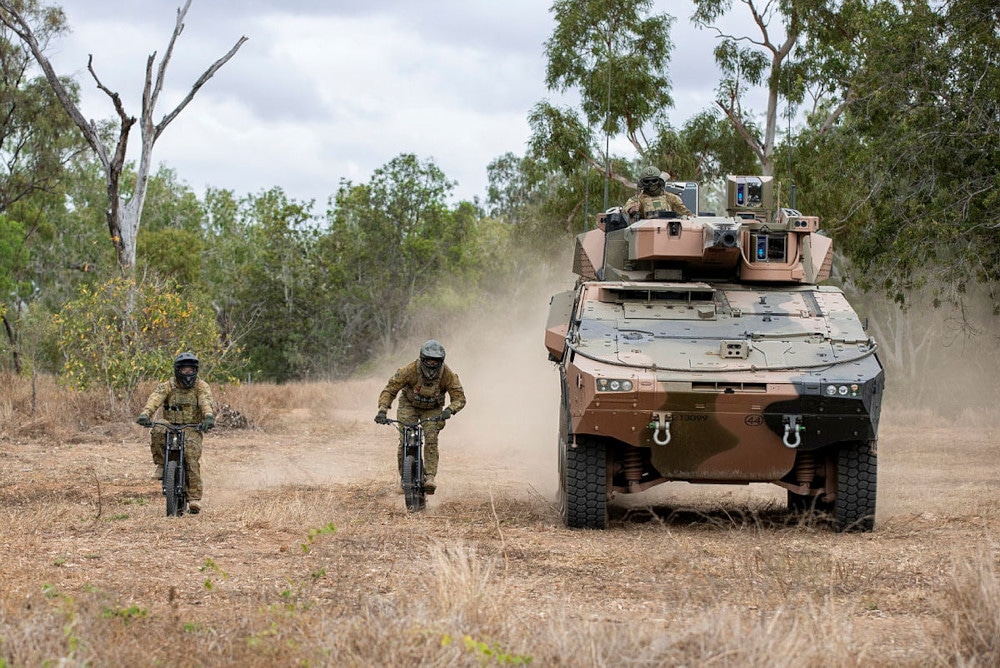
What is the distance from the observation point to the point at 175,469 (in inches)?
418

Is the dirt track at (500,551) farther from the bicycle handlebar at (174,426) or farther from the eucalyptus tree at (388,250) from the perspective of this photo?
the eucalyptus tree at (388,250)

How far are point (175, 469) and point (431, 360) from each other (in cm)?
215

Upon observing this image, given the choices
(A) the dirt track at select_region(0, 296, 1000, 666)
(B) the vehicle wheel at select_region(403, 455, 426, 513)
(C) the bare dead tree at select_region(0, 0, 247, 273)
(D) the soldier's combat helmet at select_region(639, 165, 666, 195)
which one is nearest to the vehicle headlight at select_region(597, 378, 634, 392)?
(A) the dirt track at select_region(0, 296, 1000, 666)

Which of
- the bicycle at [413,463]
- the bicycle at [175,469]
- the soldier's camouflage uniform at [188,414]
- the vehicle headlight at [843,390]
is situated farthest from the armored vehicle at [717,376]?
the bicycle at [175,469]

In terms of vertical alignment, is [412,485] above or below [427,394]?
below

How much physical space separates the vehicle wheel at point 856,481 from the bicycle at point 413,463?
125 inches

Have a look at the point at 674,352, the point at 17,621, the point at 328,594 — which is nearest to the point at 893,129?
the point at 674,352

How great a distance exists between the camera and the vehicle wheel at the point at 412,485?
1096cm

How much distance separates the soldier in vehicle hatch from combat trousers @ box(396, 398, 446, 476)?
2705 millimetres

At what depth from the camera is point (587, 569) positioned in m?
7.88

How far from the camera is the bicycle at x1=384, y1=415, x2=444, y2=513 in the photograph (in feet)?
36.0

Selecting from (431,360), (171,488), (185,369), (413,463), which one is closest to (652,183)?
(431,360)

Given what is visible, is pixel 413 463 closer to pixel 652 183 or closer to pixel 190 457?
pixel 190 457

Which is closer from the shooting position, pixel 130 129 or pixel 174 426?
pixel 174 426
